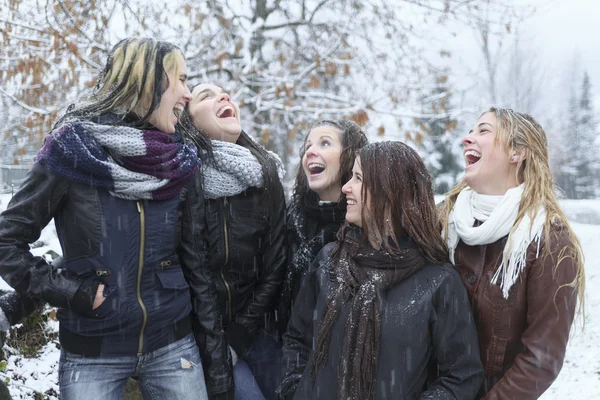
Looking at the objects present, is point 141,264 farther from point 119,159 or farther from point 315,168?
point 315,168

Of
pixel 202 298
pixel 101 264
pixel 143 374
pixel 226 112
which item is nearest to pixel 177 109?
pixel 226 112

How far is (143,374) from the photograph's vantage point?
2523 mm

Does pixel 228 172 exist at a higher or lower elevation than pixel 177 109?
lower

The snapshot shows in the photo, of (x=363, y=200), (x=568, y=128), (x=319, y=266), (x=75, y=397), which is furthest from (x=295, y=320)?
(x=568, y=128)

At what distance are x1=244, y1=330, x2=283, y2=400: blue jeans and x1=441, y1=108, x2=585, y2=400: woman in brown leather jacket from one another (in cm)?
117

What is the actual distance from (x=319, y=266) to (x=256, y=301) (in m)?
0.56

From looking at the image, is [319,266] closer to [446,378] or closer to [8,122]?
[446,378]

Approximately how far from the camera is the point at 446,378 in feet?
7.62

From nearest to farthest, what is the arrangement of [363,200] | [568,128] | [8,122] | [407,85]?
[363,200] < [8,122] < [407,85] < [568,128]

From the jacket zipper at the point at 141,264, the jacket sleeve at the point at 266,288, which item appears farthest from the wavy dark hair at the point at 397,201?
the jacket zipper at the point at 141,264

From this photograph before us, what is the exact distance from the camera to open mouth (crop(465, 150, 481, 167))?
2.68 m

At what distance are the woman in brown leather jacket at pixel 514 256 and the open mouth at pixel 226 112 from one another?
4.37ft

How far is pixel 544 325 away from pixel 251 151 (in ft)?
5.66

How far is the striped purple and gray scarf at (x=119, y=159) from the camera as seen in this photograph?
2252 mm
